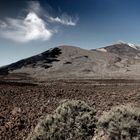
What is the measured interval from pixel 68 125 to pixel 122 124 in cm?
164

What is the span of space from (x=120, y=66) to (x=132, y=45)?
295ft

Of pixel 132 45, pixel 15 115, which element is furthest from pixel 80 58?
pixel 15 115

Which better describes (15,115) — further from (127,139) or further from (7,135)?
(127,139)

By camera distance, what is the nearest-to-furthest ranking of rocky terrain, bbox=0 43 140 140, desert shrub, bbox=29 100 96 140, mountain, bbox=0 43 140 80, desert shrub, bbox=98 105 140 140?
desert shrub, bbox=98 105 140 140 < desert shrub, bbox=29 100 96 140 < rocky terrain, bbox=0 43 140 140 < mountain, bbox=0 43 140 80

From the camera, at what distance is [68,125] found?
35.4ft

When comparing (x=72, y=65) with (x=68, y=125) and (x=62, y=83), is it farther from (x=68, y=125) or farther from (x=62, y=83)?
(x=68, y=125)

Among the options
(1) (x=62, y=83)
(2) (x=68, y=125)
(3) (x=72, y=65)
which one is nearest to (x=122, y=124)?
(2) (x=68, y=125)

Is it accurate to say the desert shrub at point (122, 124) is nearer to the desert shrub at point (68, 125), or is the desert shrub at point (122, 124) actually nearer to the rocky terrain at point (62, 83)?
the desert shrub at point (68, 125)

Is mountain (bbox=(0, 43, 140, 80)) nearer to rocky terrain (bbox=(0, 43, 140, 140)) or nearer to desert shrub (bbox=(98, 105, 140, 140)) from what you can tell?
rocky terrain (bbox=(0, 43, 140, 140))

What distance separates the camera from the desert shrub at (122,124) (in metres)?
10.0

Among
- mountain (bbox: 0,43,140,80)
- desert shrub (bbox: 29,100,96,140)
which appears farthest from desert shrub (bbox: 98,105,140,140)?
mountain (bbox: 0,43,140,80)

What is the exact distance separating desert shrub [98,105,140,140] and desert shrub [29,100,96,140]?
582 millimetres

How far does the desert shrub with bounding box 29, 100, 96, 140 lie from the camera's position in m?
10.7

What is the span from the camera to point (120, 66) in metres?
101
